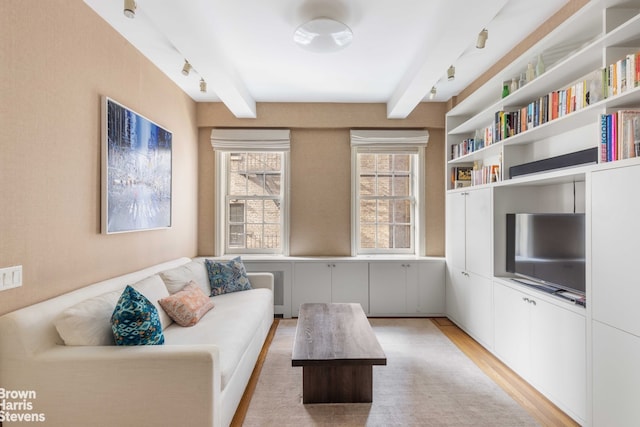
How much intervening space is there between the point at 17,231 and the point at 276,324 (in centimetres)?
271

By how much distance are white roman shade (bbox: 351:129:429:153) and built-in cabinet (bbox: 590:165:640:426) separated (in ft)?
8.54

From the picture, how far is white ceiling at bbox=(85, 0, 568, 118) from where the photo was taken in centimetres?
223

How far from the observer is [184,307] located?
2.52 meters

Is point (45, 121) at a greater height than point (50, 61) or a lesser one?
lesser

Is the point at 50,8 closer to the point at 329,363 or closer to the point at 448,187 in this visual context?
the point at 329,363

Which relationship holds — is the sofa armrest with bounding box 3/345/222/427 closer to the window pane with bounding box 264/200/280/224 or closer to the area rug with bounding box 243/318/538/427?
the area rug with bounding box 243/318/538/427

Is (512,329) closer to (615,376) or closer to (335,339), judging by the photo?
Result: (615,376)

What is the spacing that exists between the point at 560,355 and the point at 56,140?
3457mm

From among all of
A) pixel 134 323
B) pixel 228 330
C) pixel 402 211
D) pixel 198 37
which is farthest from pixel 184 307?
pixel 402 211

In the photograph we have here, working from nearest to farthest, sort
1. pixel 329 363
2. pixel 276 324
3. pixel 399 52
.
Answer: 1. pixel 329 363
2. pixel 399 52
3. pixel 276 324

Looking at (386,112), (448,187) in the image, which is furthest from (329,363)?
(386,112)

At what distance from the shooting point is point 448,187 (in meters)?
4.20

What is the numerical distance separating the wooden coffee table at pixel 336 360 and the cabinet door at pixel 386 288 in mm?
1563

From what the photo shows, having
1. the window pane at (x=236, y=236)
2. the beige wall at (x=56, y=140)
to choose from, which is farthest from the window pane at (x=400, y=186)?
the beige wall at (x=56, y=140)
